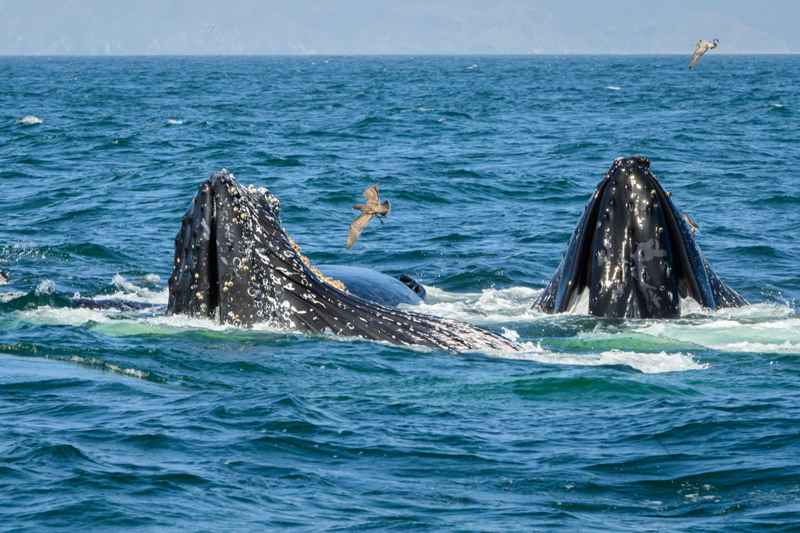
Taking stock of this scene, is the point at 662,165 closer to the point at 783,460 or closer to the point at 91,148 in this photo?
the point at 91,148

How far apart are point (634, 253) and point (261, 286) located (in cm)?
301

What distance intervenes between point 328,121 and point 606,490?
40.7 meters

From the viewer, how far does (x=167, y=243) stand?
20562 mm

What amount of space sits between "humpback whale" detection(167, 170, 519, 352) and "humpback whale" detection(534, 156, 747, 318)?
97 cm

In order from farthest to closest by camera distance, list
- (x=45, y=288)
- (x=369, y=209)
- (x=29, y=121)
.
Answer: (x=29, y=121)
(x=369, y=209)
(x=45, y=288)

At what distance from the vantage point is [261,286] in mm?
11617

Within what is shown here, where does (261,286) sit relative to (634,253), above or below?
below

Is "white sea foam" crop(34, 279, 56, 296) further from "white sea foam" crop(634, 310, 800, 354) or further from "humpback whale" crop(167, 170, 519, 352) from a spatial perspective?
"white sea foam" crop(634, 310, 800, 354)

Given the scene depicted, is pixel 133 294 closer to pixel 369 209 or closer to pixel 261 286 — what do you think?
pixel 369 209

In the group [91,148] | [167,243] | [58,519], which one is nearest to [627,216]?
[58,519]

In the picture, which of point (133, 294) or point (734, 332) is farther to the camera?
point (133, 294)

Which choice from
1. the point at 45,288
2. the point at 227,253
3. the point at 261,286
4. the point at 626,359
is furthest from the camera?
the point at 45,288

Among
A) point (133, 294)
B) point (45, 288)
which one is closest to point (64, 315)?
point (45, 288)

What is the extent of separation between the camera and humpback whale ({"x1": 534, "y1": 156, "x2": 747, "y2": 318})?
12320 mm
